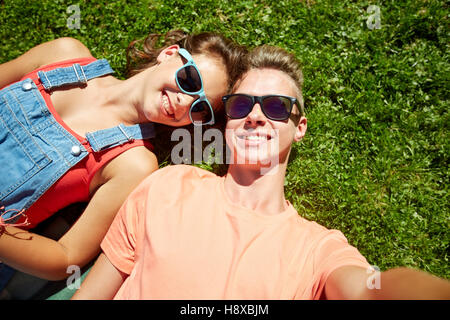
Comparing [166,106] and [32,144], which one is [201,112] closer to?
[166,106]

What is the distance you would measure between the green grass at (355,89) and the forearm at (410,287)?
1430 mm

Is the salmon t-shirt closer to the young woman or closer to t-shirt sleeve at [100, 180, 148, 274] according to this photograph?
t-shirt sleeve at [100, 180, 148, 274]

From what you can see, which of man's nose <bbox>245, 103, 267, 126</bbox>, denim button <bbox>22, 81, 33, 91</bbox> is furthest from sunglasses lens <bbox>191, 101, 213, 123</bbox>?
denim button <bbox>22, 81, 33, 91</bbox>

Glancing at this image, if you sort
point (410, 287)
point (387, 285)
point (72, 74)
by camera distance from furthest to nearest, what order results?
point (72, 74), point (387, 285), point (410, 287)

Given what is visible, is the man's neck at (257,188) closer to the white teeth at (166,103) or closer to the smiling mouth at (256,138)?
the smiling mouth at (256,138)

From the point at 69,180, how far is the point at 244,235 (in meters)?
1.71

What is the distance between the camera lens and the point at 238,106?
113 inches

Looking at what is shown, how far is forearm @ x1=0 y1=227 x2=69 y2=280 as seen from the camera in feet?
8.98

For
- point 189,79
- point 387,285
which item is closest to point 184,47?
point 189,79

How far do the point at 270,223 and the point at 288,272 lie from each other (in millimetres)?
391

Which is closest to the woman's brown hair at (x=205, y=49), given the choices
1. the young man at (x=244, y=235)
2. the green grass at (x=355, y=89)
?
the young man at (x=244, y=235)
